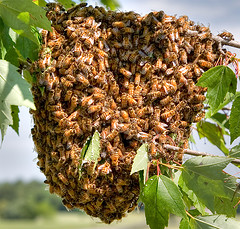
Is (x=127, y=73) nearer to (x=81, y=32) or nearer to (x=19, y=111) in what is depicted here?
(x=81, y=32)

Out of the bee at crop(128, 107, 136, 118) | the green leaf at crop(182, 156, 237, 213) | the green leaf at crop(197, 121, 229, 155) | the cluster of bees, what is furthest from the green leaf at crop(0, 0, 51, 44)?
the green leaf at crop(197, 121, 229, 155)

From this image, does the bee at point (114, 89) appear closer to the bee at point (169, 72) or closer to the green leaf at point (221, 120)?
the bee at point (169, 72)

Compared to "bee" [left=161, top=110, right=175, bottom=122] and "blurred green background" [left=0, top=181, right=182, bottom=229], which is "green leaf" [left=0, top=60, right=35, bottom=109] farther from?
"blurred green background" [left=0, top=181, right=182, bottom=229]

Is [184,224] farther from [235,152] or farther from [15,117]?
[15,117]

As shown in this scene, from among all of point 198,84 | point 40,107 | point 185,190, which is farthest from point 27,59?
point 185,190

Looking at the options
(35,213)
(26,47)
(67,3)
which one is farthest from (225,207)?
(35,213)

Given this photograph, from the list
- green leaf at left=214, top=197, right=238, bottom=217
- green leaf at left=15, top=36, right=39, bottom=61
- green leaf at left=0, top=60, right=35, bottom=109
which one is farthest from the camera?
green leaf at left=214, top=197, right=238, bottom=217
